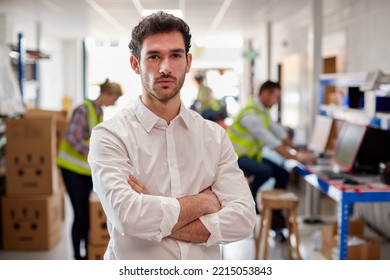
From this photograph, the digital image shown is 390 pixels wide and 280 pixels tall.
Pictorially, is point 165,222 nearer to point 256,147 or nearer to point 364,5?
point 256,147

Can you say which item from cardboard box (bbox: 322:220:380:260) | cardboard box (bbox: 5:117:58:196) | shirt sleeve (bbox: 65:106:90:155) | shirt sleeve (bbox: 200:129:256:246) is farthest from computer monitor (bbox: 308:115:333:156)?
shirt sleeve (bbox: 200:129:256:246)

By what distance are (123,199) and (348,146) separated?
93.2 inches

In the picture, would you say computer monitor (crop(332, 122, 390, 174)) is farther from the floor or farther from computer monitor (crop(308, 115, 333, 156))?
computer monitor (crop(308, 115, 333, 156))

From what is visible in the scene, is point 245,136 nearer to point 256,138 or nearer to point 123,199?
point 256,138

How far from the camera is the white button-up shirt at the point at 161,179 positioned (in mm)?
1273

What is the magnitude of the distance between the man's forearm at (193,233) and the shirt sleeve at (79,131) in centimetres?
182

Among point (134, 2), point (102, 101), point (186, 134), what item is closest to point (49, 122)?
point (102, 101)

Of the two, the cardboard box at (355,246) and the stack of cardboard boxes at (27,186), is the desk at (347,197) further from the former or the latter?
the stack of cardboard boxes at (27,186)

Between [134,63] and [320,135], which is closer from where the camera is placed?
[134,63]

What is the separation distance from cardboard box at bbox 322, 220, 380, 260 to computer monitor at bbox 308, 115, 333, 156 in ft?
2.54

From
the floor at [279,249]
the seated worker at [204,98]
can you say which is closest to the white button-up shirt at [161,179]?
the floor at [279,249]

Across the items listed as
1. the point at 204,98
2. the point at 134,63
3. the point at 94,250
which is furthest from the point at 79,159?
the point at 204,98

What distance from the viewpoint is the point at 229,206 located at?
1.38m
